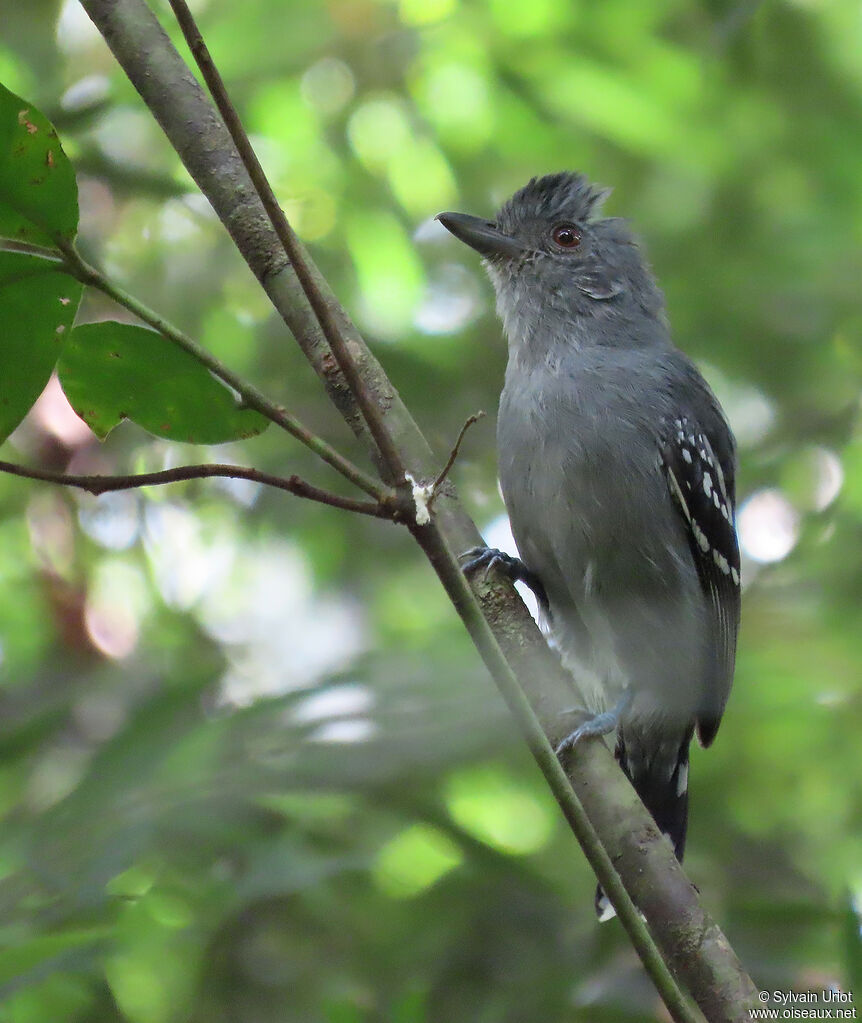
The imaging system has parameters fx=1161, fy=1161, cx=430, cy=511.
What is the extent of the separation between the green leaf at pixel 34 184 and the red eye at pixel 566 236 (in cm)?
313

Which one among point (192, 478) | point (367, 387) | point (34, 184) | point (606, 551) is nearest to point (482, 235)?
point (606, 551)

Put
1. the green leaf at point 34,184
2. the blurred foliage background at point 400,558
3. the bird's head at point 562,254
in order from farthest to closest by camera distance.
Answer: the bird's head at point 562,254 → the blurred foliage background at point 400,558 → the green leaf at point 34,184

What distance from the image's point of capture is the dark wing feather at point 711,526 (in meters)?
4.05

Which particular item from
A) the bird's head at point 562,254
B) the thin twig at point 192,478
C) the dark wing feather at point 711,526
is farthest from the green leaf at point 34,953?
the bird's head at point 562,254

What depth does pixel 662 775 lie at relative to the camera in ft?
14.4

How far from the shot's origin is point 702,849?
4.55 metres

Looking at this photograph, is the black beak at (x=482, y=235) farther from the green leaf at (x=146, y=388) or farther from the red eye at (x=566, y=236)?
the green leaf at (x=146, y=388)

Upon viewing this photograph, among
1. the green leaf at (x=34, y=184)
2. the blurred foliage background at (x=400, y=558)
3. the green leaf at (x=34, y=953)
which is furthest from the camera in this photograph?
the blurred foliage background at (x=400, y=558)

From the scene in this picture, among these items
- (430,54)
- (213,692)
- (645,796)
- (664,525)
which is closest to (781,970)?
(645,796)

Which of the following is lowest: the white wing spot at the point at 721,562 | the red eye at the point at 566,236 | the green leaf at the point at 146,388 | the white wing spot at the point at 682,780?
the green leaf at the point at 146,388

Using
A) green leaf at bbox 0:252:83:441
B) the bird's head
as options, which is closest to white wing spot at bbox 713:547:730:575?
the bird's head

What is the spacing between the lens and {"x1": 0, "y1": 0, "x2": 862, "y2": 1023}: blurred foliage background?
350cm

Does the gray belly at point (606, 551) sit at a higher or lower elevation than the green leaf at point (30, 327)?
higher

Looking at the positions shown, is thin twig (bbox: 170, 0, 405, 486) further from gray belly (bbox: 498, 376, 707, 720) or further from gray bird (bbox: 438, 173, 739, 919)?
gray belly (bbox: 498, 376, 707, 720)
